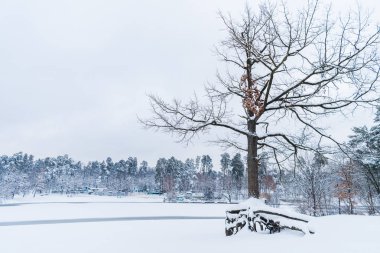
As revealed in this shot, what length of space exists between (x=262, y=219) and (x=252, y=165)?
7.83 ft

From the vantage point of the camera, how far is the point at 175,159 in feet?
388

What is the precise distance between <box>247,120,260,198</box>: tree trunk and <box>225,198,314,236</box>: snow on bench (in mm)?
936

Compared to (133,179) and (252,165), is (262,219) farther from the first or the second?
(133,179)

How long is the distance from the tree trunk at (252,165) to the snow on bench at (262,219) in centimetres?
94

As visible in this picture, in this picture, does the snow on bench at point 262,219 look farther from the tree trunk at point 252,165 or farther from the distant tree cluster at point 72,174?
the distant tree cluster at point 72,174

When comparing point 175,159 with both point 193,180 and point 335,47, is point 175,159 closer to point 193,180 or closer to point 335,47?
point 193,180

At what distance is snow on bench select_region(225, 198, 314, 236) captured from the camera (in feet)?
27.0

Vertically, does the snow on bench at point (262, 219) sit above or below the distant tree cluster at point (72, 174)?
below

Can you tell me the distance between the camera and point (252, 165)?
35.8 feet

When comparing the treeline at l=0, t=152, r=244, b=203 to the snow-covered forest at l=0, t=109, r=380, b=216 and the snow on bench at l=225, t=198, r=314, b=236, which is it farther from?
the snow on bench at l=225, t=198, r=314, b=236

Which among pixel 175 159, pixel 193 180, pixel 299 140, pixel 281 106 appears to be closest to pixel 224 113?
pixel 281 106

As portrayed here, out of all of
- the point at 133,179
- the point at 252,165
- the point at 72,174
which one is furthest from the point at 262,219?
the point at 72,174

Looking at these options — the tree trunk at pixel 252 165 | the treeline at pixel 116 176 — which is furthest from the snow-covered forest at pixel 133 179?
the tree trunk at pixel 252 165

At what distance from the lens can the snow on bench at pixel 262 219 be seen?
824 cm
